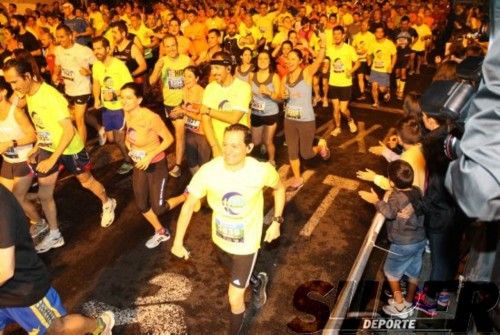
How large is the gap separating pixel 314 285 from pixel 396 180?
5.78 feet

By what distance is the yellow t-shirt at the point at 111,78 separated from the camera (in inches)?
270

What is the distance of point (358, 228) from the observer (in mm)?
5969

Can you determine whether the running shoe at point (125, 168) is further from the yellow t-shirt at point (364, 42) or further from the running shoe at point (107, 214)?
the yellow t-shirt at point (364, 42)

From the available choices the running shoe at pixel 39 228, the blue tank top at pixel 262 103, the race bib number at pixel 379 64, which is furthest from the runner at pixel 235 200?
the race bib number at pixel 379 64

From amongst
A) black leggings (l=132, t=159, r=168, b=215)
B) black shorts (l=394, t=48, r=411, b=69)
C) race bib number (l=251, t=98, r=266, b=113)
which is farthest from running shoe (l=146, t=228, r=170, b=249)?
black shorts (l=394, t=48, r=411, b=69)

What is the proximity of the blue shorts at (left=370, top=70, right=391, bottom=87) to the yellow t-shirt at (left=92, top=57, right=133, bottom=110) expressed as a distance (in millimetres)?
6454

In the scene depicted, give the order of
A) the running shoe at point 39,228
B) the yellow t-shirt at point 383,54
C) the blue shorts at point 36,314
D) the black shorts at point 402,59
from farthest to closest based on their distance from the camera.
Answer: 1. the black shorts at point 402,59
2. the yellow t-shirt at point 383,54
3. the running shoe at point 39,228
4. the blue shorts at point 36,314

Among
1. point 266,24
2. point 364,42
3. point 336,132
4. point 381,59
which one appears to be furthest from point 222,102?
point 266,24

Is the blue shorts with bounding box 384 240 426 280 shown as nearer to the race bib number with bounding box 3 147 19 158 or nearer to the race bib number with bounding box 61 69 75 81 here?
the race bib number with bounding box 3 147 19 158

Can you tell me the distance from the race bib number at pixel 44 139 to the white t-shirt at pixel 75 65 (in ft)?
9.66

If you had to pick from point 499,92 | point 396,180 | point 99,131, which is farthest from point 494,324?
point 99,131

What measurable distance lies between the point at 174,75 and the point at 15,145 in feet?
10.1

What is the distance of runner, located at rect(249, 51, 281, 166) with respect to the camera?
6.87m

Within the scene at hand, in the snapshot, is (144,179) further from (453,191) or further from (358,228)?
(453,191)
